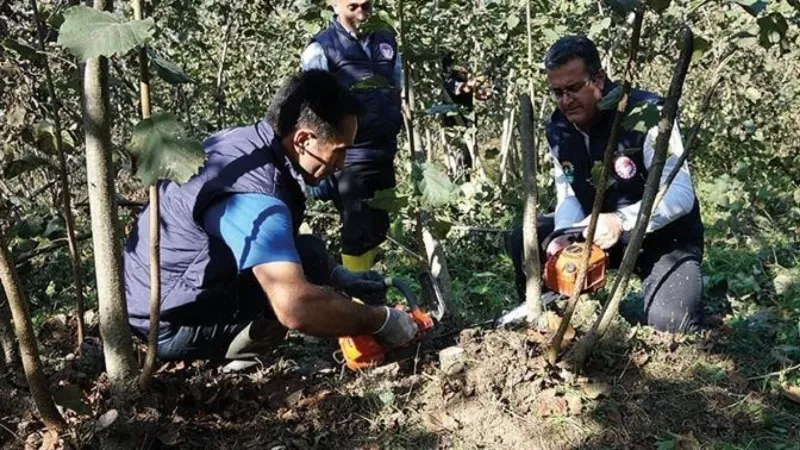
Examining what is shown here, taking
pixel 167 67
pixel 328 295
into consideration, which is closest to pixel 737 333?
pixel 328 295

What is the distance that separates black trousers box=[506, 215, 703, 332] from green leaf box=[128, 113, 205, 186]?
1.90m

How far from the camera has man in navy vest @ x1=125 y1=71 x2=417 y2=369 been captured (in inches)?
86.5

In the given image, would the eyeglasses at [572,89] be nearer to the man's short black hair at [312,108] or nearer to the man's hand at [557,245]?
the man's hand at [557,245]

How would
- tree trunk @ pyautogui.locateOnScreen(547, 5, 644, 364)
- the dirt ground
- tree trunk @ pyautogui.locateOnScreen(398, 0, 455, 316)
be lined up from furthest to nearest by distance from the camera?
tree trunk @ pyautogui.locateOnScreen(398, 0, 455, 316) < the dirt ground < tree trunk @ pyautogui.locateOnScreen(547, 5, 644, 364)

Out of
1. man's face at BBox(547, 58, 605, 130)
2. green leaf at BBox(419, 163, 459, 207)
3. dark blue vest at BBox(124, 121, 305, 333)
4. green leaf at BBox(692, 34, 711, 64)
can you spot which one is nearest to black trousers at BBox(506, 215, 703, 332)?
man's face at BBox(547, 58, 605, 130)

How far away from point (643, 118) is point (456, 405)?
3.56 feet

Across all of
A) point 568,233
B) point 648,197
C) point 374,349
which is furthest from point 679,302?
point 374,349

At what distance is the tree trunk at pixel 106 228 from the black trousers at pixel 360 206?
6.39 feet

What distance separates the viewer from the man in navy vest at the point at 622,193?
3.10 metres

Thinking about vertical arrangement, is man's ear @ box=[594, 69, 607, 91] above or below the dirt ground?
above

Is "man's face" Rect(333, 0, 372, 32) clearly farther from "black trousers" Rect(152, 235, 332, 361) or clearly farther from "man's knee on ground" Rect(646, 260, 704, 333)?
"man's knee on ground" Rect(646, 260, 704, 333)

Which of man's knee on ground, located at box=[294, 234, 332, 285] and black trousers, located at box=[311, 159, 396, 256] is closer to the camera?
man's knee on ground, located at box=[294, 234, 332, 285]

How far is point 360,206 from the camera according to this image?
13.0 ft

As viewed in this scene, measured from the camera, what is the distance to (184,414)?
7.59 ft
